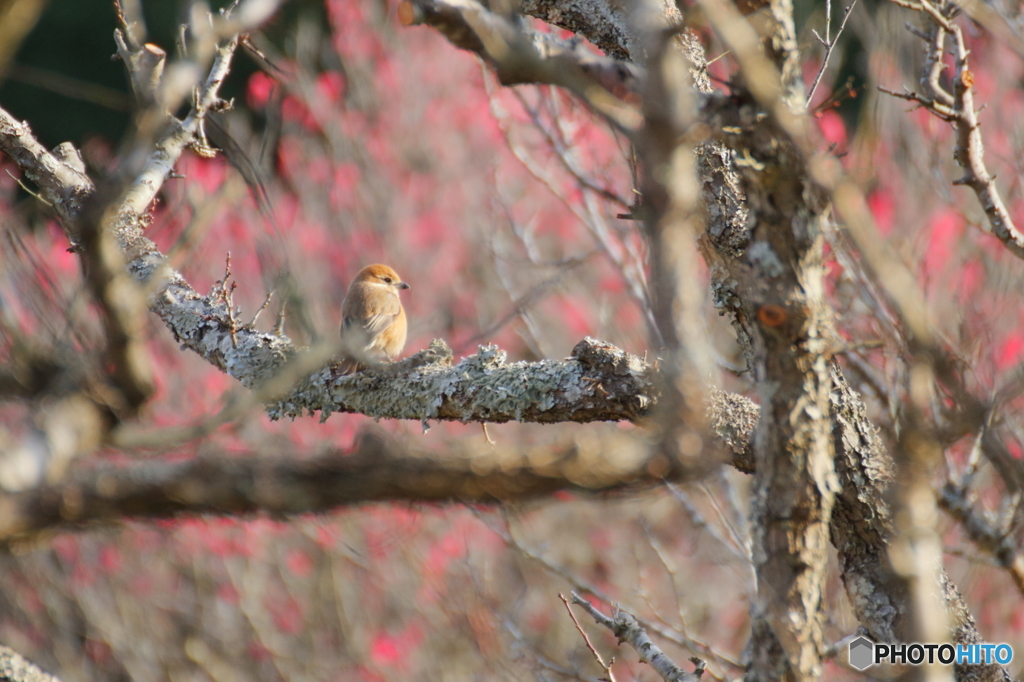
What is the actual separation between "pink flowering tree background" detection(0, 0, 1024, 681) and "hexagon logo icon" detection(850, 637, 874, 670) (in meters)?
0.57

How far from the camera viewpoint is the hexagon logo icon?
7.06ft

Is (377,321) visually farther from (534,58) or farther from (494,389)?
(534,58)

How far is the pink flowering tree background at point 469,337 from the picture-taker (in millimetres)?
3787

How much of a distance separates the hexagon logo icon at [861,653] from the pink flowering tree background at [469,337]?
0.57 meters

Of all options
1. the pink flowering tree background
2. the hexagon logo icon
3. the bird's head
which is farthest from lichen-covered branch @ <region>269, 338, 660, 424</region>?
the bird's head

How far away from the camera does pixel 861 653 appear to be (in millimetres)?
2166

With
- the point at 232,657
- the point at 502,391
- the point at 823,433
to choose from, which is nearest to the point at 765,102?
the point at 823,433

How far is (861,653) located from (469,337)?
1.81m

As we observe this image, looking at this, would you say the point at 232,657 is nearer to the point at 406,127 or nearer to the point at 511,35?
the point at 406,127

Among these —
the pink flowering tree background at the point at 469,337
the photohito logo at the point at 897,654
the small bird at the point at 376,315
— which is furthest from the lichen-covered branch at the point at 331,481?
the small bird at the point at 376,315

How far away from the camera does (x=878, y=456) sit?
7.00 ft

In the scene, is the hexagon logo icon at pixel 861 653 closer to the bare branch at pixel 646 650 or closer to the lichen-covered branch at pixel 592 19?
the bare branch at pixel 646 650

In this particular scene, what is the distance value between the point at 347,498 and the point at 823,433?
0.89m

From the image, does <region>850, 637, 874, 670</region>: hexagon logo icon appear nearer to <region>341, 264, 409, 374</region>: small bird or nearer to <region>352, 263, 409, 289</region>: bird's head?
<region>341, 264, 409, 374</region>: small bird
